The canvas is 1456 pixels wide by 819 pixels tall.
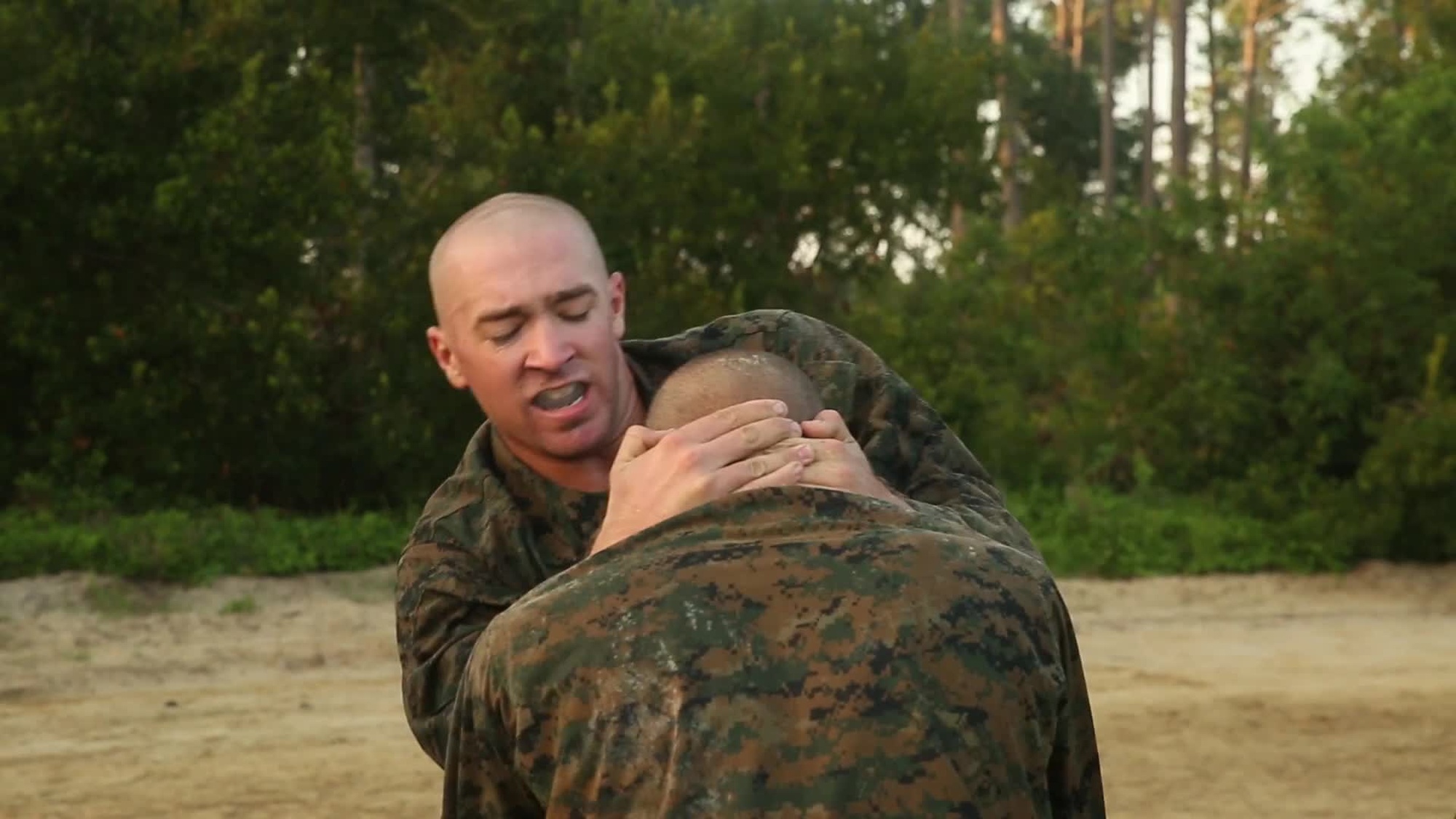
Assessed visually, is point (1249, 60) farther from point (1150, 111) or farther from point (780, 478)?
point (780, 478)

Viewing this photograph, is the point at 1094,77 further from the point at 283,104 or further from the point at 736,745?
the point at 736,745

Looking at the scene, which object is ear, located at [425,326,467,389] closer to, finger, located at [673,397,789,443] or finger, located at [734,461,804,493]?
finger, located at [673,397,789,443]

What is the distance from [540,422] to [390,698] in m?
6.91

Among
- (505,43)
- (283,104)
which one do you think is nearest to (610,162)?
→ (505,43)

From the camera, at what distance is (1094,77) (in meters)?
40.7

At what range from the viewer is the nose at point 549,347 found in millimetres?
3178

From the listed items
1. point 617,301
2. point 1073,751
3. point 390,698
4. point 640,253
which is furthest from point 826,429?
point 640,253

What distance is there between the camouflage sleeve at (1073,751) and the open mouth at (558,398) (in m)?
1.01

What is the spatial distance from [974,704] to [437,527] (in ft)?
3.79

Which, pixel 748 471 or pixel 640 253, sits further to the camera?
pixel 640 253

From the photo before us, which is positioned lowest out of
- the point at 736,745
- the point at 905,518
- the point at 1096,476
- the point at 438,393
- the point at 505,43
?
the point at 1096,476

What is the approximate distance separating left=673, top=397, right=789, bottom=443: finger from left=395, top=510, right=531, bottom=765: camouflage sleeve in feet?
1.85

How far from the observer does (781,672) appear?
2.22 meters

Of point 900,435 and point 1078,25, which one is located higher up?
point 1078,25
